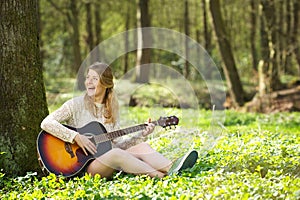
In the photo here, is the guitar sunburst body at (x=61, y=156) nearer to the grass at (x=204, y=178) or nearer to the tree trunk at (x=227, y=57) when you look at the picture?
the grass at (x=204, y=178)

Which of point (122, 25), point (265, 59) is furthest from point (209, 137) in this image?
point (122, 25)

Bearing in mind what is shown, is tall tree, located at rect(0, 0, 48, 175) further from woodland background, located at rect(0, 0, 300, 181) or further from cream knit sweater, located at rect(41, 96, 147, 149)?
cream knit sweater, located at rect(41, 96, 147, 149)

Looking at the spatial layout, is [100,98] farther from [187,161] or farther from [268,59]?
[268,59]

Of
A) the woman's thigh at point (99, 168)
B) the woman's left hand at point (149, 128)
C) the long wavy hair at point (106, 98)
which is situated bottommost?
the woman's thigh at point (99, 168)

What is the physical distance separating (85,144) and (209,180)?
1.69 metres

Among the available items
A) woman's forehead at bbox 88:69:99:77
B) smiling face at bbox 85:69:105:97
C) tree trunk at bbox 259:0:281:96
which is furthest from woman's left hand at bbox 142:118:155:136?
tree trunk at bbox 259:0:281:96

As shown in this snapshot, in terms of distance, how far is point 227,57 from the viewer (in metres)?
17.9

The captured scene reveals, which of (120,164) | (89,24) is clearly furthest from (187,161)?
(89,24)

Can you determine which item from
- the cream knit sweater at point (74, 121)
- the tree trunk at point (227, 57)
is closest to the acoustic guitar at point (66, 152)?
the cream knit sweater at point (74, 121)

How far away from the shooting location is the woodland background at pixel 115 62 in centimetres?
682

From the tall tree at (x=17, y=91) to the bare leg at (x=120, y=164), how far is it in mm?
1147

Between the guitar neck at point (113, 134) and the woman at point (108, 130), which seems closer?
the woman at point (108, 130)

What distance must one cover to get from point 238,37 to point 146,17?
20.3m

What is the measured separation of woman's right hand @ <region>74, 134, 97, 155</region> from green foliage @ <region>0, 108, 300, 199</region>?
0.36m
